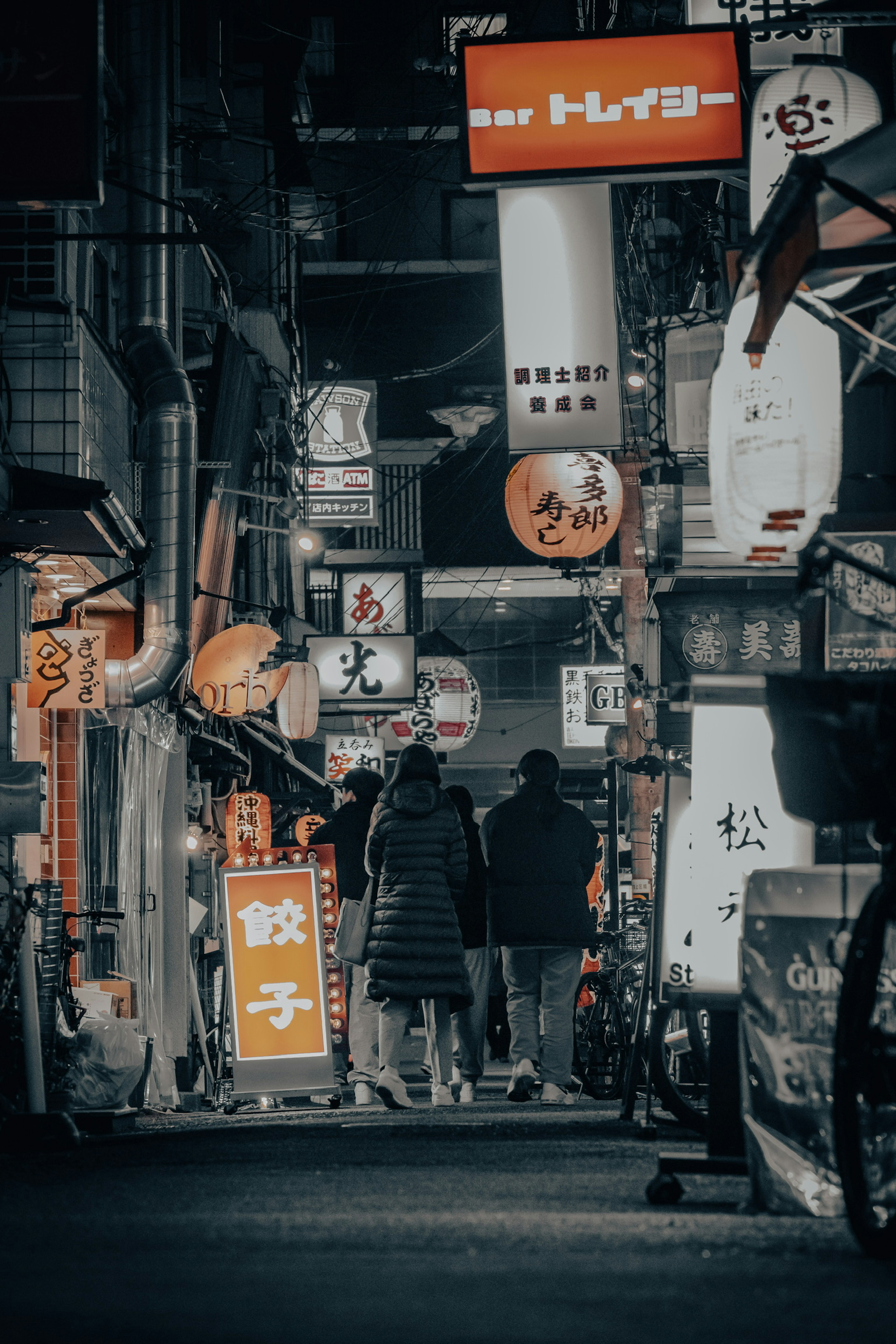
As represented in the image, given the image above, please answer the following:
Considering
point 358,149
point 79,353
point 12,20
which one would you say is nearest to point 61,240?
point 79,353

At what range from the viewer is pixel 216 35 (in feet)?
61.6

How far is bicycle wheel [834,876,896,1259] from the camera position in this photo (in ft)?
12.5

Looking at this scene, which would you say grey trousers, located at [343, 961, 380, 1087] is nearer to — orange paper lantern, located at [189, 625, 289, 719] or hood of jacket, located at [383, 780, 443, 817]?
hood of jacket, located at [383, 780, 443, 817]

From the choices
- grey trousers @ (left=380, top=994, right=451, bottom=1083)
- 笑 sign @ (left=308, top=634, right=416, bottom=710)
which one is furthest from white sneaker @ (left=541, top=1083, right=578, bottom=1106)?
笑 sign @ (left=308, top=634, right=416, bottom=710)

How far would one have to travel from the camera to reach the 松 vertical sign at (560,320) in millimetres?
12461

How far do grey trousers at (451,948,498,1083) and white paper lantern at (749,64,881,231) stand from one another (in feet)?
17.8

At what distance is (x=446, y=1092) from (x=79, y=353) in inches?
255

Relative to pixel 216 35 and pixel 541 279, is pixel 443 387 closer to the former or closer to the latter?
pixel 216 35

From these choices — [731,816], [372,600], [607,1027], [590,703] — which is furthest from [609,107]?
[590,703]

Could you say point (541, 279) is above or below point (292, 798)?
above

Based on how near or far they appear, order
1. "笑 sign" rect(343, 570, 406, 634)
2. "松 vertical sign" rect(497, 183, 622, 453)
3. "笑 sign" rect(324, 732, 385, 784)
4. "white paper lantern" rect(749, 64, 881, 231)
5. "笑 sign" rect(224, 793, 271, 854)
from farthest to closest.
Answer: "笑 sign" rect(324, 732, 385, 784)
"笑 sign" rect(343, 570, 406, 634)
"笑 sign" rect(224, 793, 271, 854)
"松 vertical sign" rect(497, 183, 622, 453)
"white paper lantern" rect(749, 64, 881, 231)

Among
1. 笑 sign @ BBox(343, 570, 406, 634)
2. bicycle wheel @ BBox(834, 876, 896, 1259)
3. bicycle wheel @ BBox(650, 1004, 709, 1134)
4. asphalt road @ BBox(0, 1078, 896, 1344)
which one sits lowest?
bicycle wheel @ BBox(650, 1004, 709, 1134)

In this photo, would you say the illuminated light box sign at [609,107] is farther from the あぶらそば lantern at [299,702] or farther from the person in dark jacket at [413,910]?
the あぶらそば lantern at [299,702]

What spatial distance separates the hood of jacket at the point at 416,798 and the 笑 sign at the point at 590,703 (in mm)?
17682
